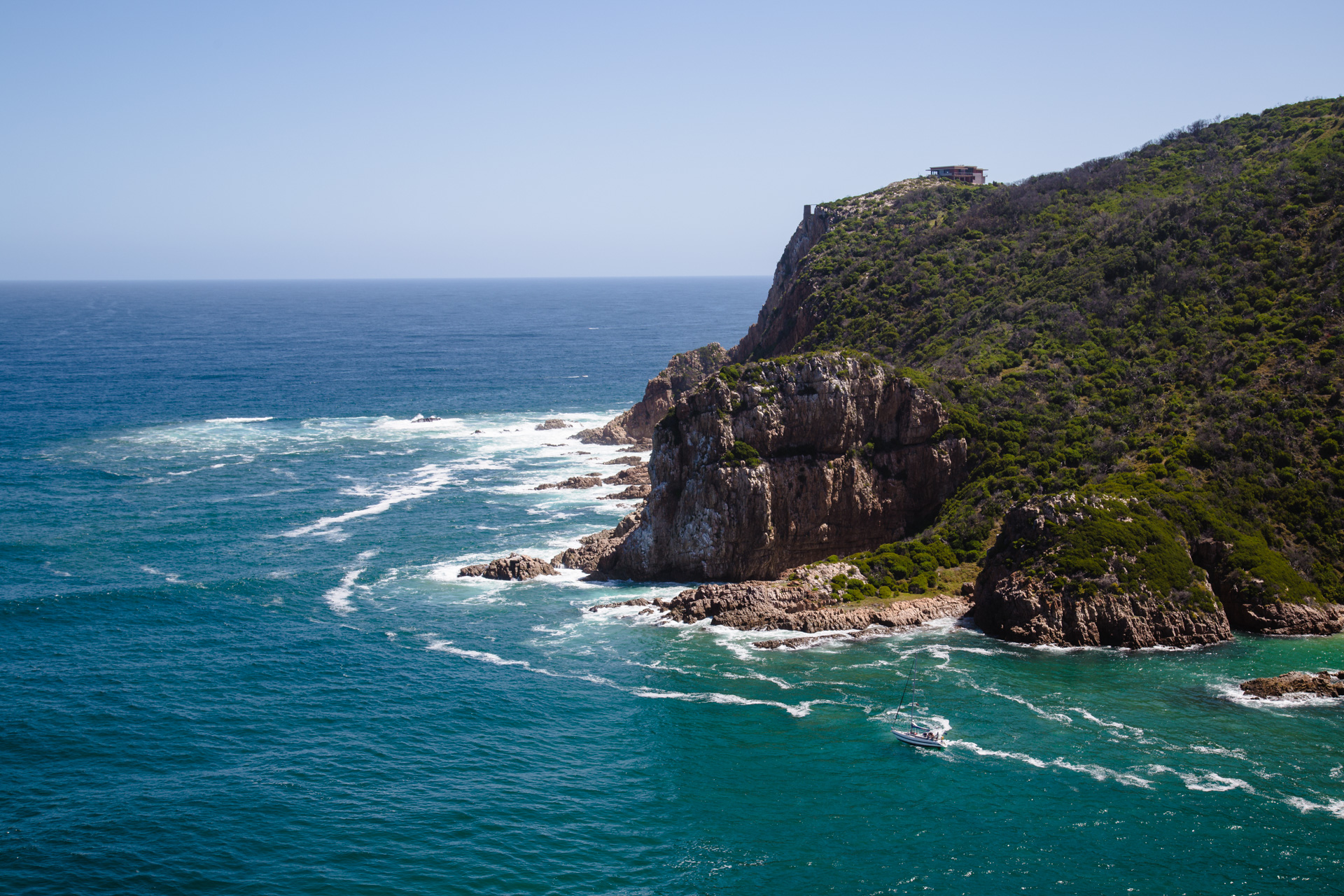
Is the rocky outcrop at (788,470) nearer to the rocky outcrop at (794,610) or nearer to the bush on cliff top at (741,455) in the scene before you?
the bush on cliff top at (741,455)

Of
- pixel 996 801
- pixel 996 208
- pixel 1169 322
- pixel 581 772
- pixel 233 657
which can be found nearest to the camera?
pixel 996 801

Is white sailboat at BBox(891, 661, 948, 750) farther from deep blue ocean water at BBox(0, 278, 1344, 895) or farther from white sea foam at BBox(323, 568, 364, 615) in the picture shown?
white sea foam at BBox(323, 568, 364, 615)

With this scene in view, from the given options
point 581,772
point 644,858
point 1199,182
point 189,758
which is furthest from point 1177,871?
point 1199,182

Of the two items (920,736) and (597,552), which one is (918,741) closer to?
(920,736)

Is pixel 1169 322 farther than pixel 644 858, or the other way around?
pixel 1169 322

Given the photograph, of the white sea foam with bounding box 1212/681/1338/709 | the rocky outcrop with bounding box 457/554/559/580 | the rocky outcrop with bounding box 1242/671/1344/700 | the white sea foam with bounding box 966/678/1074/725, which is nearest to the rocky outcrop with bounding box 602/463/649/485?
the rocky outcrop with bounding box 457/554/559/580

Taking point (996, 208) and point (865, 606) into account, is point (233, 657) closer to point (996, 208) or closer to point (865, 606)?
point (865, 606)
